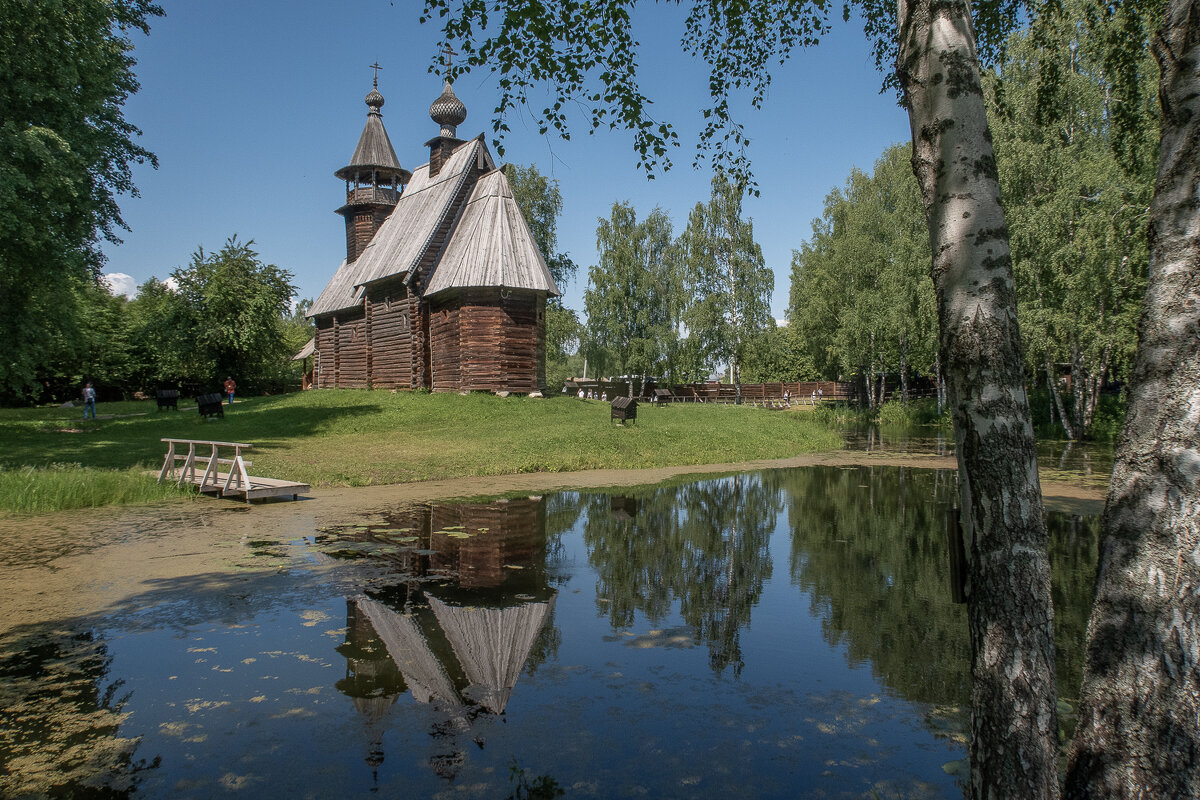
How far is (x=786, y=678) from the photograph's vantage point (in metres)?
4.63

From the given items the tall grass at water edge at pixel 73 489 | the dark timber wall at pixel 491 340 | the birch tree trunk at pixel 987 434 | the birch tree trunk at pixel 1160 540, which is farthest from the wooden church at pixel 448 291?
the birch tree trunk at pixel 1160 540

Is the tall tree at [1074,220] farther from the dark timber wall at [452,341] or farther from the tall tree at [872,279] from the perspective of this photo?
the dark timber wall at [452,341]

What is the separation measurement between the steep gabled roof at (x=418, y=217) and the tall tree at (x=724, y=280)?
14755 mm

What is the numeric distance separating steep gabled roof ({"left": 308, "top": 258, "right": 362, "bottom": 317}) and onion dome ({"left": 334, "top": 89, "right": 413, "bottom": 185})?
4.71 m

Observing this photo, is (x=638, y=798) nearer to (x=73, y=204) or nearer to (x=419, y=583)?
(x=419, y=583)

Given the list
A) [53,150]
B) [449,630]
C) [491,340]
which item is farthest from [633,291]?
[449,630]

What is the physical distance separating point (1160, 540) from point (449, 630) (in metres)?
4.35

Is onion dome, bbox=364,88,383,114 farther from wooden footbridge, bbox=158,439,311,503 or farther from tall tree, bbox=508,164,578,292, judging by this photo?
wooden footbridge, bbox=158,439,311,503

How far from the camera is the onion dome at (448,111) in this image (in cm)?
3281

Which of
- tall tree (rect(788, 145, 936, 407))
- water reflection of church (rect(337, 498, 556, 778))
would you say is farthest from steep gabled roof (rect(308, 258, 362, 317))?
water reflection of church (rect(337, 498, 556, 778))

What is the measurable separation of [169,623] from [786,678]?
4.61 metres

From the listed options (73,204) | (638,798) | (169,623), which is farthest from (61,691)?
(73,204)

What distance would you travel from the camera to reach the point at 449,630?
209 inches

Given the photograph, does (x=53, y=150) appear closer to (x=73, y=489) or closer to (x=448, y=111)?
(x=73, y=489)
